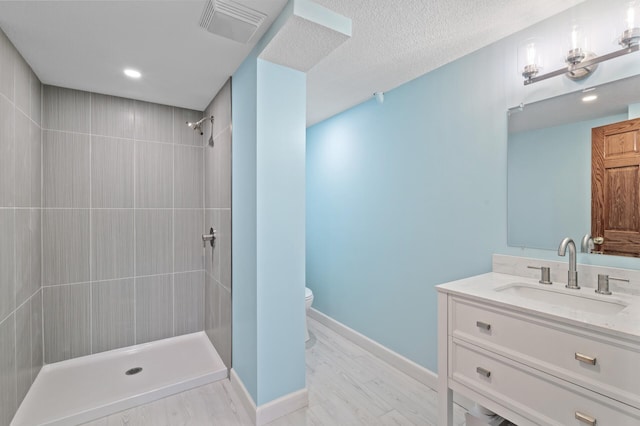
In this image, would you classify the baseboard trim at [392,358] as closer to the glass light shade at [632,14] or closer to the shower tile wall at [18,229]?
the glass light shade at [632,14]

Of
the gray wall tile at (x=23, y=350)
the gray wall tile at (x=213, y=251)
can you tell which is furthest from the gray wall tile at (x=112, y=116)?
the gray wall tile at (x=23, y=350)

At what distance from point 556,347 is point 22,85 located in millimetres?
3101

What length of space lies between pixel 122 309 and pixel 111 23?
220cm

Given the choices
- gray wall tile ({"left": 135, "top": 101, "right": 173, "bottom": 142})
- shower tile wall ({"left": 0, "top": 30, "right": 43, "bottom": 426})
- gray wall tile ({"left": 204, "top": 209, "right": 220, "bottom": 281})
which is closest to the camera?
shower tile wall ({"left": 0, "top": 30, "right": 43, "bottom": 426})

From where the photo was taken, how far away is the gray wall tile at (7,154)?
155 centimetres

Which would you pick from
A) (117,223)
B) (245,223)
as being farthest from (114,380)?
(245,223)

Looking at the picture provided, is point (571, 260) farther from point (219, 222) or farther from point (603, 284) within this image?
point (219, 222)

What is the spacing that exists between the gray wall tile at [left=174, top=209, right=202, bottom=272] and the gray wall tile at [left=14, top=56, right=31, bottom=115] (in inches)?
49.5

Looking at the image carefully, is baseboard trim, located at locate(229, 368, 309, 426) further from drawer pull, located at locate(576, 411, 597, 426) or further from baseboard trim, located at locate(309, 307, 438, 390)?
drawer pull, located at locate(576, 411, 597, 426)

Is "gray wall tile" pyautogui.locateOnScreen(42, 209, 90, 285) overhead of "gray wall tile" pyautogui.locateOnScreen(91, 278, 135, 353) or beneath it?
overhead

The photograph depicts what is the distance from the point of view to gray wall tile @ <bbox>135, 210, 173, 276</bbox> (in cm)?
264

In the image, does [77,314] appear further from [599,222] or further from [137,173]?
[599,222]

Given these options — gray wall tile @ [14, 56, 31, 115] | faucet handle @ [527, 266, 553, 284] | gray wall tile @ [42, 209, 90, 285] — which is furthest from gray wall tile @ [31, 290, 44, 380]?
faucet handle @ [527, 266, 553, 284]

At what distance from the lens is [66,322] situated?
2.34 metres
